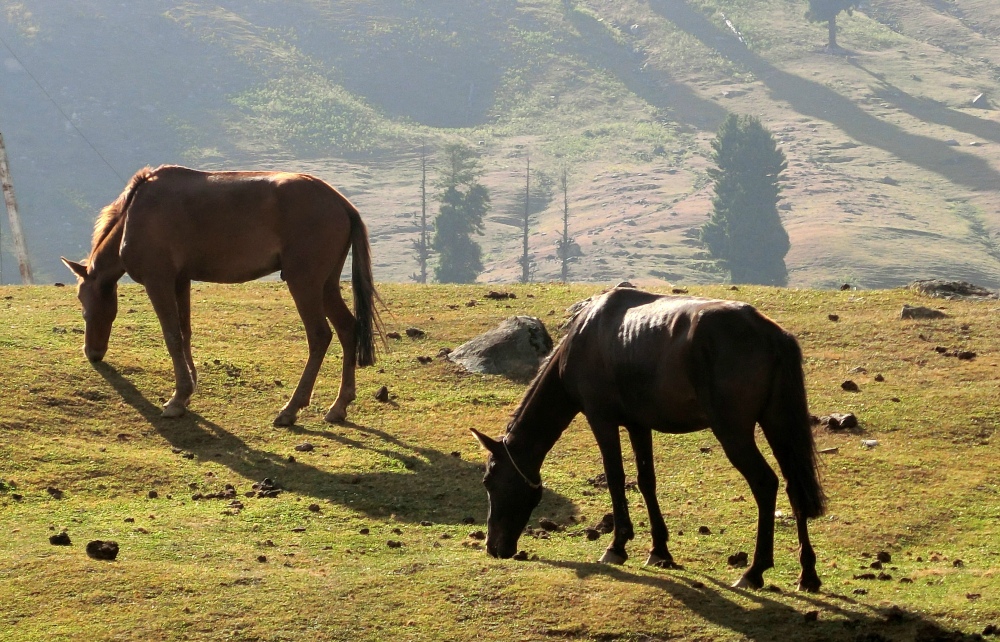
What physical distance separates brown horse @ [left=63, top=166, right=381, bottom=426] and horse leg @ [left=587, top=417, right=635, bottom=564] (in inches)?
246

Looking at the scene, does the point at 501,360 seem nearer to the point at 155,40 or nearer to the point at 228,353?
the point at 228,353

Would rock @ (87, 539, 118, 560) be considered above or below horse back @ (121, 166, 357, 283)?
below

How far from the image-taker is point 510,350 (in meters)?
18.1

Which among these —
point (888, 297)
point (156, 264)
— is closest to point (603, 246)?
point (888, 297)

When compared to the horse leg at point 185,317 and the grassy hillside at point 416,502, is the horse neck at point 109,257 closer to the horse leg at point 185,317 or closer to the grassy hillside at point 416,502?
the horse leg at point 185,317

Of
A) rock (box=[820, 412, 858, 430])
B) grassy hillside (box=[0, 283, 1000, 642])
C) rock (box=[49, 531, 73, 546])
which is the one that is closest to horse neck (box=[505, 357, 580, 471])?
grassy hillside (box=[0, 283, 1000, 642])

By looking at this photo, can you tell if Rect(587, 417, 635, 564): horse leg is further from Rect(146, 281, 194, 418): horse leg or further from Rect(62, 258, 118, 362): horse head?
Rect(62, 258, 118, 362): horse head

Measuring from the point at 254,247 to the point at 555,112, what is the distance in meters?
121

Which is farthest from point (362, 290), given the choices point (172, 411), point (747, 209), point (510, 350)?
point (747, 209)

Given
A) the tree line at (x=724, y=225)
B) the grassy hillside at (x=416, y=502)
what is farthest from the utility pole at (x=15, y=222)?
the tree line at (x=724, y=225)

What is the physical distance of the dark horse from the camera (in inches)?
367

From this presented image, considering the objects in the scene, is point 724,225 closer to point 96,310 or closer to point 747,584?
point 96,310

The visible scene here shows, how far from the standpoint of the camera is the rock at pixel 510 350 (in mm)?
17875

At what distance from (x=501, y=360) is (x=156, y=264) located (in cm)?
506
